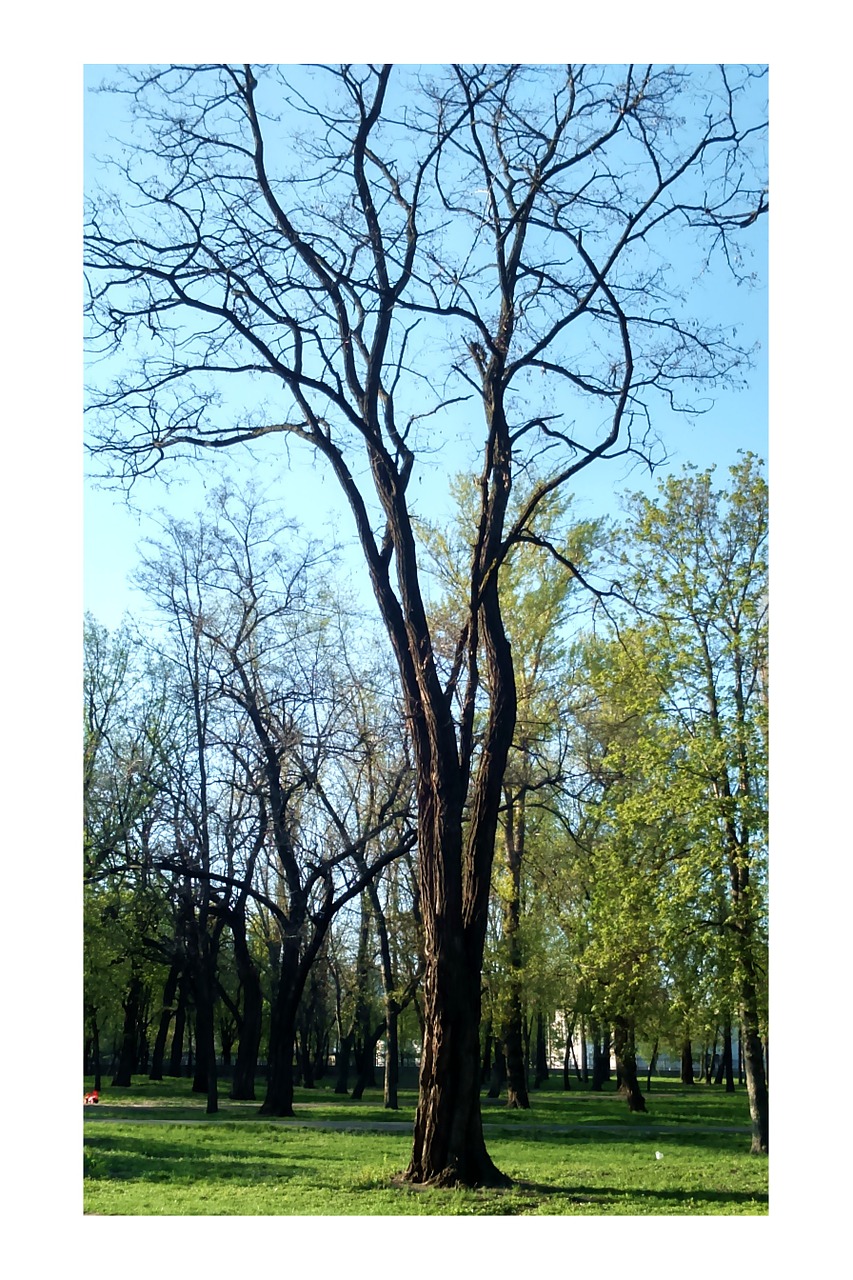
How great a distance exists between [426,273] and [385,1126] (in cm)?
553

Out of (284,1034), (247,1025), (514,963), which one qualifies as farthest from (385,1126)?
(247,1025)

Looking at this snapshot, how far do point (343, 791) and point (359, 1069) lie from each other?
3.41 metres

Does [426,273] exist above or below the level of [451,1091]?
above

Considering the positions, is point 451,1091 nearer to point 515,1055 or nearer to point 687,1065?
point 515,1055

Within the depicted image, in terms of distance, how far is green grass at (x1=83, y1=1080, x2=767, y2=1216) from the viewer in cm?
524

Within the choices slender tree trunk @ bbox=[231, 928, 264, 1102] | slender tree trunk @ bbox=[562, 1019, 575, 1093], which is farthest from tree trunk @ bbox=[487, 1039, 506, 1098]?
slender tree trunk @ bbox=[231, 928, 264, 1102]

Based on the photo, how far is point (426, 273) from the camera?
6637mm

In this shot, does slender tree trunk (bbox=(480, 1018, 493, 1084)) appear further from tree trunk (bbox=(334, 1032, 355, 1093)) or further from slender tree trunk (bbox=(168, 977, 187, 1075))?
slender tree trunk (bbox=(168, 977, 187, 1075))

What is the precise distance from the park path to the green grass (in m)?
0.03

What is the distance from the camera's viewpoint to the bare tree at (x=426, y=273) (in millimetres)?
5988
